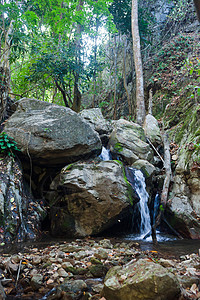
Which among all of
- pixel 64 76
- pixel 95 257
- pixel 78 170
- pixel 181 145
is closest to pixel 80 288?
pixel 95 257

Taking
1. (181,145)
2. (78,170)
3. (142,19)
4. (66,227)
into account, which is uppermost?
(142,19)

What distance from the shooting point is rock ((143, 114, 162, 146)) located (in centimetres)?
997

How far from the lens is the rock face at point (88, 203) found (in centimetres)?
598

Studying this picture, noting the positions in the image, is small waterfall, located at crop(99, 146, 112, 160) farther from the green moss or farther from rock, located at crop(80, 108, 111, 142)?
rock, located at crop(80, 108, 111, 142)

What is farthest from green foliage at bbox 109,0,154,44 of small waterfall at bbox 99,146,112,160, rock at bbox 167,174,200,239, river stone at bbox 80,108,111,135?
rock at bbox 167,174,200,239

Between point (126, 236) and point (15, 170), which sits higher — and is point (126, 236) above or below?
below

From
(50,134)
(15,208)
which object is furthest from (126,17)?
(15,208)

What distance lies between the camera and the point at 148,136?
1009cm

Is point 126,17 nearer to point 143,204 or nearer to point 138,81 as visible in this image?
point 138,81

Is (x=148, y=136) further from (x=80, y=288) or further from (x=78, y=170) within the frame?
(x=80, y=288)

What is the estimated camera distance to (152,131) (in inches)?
403

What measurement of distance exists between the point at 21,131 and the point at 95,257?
4497mm

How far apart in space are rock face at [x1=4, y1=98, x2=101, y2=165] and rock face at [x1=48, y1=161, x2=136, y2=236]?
2.83ft

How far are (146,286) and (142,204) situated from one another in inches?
194
